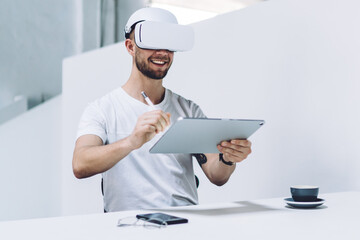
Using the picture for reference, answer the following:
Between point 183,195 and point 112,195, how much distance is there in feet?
0.85

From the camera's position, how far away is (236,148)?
1.46m

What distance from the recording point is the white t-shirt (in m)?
1.60

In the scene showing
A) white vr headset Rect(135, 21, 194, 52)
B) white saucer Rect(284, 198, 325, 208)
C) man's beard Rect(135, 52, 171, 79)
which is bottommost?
white saucer Rect(284, 198, 325, 208)

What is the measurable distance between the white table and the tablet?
0.18 m

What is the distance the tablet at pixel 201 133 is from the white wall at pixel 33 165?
10.5ft

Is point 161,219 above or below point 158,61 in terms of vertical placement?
below

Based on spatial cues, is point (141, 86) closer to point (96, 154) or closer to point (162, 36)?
point (162, 36)

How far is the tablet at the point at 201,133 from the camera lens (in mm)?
1229

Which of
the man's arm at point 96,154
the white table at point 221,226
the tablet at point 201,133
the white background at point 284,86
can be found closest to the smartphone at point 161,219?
the white table at point 221,226

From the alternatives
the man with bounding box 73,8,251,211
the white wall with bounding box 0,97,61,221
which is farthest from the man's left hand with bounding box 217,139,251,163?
the white wall with bounding box 0,97,61,221

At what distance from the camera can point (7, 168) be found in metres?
4.24

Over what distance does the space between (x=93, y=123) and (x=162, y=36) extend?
39cm

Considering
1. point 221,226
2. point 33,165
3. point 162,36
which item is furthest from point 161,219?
point 33,165

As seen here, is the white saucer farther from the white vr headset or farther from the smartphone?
the white vr headset
